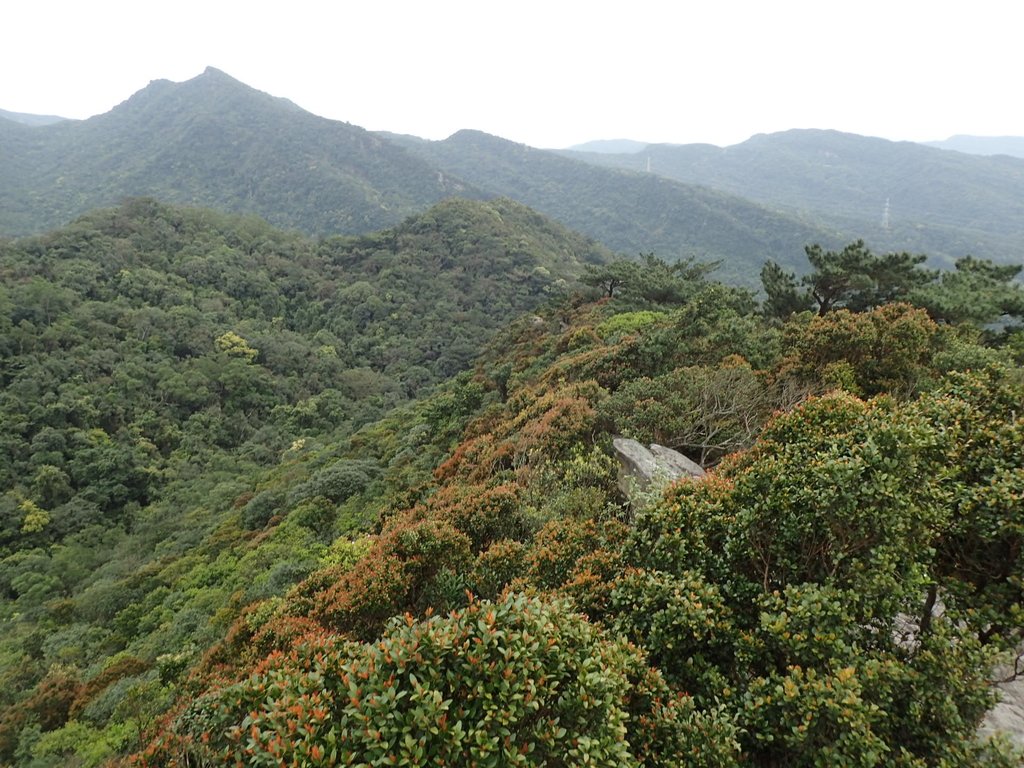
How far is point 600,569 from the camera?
567cm

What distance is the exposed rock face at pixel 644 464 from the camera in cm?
918

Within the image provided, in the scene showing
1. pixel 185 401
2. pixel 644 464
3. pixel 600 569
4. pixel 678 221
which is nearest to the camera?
pixel 600 569

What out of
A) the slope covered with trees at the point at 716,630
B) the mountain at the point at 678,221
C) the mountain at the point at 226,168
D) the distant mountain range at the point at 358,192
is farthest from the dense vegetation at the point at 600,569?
the mountain at the point at 226,168

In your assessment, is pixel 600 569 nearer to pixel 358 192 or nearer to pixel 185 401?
pixel 185 401

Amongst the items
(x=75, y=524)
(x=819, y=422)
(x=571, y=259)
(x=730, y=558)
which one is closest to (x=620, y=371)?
(x=819, y=422)

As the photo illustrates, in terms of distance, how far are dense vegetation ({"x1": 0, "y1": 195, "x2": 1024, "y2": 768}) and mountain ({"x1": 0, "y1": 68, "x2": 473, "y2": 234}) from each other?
420 feet

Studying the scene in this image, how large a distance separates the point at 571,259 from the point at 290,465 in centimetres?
7162

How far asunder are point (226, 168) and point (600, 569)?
199 m

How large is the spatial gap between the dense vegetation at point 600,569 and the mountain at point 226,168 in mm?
128157

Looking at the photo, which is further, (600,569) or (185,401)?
(185,401)

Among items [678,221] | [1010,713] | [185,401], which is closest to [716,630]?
[1010,713]

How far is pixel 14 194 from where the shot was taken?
138 metres

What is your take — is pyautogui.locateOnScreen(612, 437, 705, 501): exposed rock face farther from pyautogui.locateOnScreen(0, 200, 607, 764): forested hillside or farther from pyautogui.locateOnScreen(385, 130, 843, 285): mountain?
pyautogui.locateOnScreen(385, 130, 843, 285): mountain

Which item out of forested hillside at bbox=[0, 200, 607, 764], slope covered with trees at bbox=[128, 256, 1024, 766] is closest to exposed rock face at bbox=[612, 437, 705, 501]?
slope covered with trees at bbox=[128, 256, 1024, 766]
